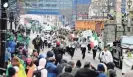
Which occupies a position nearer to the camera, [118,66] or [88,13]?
[118,66]

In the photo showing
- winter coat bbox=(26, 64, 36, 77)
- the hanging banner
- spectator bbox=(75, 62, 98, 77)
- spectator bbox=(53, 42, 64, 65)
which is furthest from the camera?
the hanging banner

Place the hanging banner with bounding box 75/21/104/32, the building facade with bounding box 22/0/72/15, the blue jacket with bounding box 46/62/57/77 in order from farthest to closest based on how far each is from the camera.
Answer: the hanging banner with bounding box 75/21/104/32, the building facade with bounding box 22/0/72/15, the blue jacket with bounding box 46/62/57/77

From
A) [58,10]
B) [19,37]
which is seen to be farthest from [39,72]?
[58,10]

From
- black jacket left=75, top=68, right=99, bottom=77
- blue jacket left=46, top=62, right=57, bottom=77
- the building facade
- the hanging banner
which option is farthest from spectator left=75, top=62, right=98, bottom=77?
the building facade

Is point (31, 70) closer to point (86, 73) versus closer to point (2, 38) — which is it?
point (2, 38)

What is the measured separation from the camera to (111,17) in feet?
180

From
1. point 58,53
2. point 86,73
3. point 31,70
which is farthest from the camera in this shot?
point 58,53

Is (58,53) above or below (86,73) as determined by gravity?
below

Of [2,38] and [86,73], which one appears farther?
[2,38]

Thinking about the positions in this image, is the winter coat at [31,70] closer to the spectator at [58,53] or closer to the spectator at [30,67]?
the spectator at [30,67]

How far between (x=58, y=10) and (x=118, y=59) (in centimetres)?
5207

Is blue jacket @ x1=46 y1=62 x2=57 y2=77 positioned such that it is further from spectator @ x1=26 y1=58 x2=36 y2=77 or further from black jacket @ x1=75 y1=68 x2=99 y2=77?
black jacket @ x1=75 y1=68 x2=99 y2=77

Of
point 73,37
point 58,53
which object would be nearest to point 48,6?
point 73,37

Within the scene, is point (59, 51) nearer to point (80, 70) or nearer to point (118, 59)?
point (118, 59)
